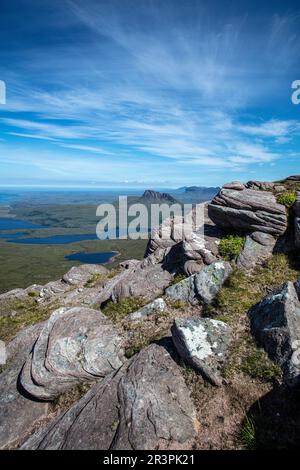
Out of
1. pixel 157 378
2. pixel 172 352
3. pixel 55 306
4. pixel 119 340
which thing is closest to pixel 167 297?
pixel 119 340

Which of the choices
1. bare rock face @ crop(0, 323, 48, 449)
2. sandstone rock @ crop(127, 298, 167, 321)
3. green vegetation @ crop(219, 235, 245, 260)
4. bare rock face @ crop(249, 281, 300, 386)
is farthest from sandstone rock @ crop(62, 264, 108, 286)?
bare rock face @ crop(249, 281, 300, 386)

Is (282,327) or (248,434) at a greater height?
(282,327)

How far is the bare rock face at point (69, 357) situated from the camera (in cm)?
1527

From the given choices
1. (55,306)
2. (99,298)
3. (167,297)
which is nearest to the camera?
(167,297)

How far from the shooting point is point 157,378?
42.8 feet

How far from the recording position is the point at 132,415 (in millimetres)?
11719

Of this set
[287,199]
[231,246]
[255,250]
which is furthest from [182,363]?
[287,199]

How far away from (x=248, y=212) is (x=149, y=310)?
1247 cm

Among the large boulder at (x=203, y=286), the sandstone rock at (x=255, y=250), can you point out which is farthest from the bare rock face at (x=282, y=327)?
the sandstone rock at (x=255, y=250)

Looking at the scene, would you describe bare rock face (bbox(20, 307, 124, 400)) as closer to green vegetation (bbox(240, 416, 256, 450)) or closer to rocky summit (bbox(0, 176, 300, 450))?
rocky summit (bbox(0, 176, 300, 450))

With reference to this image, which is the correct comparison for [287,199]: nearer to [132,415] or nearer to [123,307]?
[123,307]

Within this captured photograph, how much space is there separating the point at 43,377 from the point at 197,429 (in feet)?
27.8

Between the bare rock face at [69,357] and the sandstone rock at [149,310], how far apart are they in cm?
216
